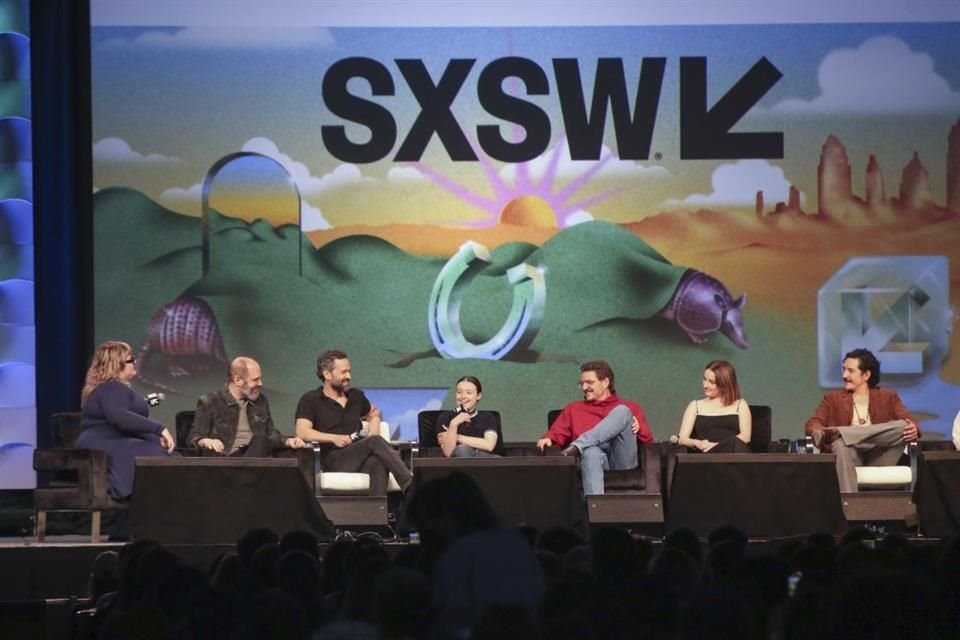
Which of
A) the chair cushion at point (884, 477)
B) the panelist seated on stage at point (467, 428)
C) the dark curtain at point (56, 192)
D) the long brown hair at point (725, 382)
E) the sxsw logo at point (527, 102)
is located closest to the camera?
the chair cushion at point (884, 477)

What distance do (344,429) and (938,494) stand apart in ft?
10.4

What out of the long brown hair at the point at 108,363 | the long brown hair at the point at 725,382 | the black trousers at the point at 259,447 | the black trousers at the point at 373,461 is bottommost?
the black trousers at the point at 373,461

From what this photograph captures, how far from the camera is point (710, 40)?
35.9ft

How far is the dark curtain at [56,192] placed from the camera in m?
10.8

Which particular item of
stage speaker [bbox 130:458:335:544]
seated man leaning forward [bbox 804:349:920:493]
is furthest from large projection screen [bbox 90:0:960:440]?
stage speaker [bbox 130:458:335:544]

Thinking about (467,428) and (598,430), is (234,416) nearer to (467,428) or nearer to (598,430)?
(467,428)

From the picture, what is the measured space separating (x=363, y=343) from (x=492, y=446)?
1.70 meters

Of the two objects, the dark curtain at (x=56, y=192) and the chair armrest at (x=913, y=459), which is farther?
the dark curtain at (x=56, y=192)

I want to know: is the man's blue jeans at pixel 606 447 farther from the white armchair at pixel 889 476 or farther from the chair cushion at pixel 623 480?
the white armchair at pixel 889 476

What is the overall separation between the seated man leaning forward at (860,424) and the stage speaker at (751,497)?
27.0 inches

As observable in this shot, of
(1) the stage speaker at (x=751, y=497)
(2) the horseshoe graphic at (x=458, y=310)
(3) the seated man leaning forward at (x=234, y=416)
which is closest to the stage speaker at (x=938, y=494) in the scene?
(1) the stage speaker at (x=751, y=497)

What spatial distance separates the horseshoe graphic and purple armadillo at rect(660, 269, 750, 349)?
0.82 m

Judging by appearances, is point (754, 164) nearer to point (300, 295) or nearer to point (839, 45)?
point (839, 45)

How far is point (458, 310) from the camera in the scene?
431 inches
